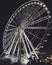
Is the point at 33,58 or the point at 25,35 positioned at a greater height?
the point at 25,35

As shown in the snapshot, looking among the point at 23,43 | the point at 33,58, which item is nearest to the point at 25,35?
the point at 23,43

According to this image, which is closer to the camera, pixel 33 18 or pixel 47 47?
pixel 47 47

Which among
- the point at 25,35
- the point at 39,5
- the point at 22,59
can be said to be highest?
the point at 39,5

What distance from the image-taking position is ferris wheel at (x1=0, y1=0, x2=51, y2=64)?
5211 millimetres

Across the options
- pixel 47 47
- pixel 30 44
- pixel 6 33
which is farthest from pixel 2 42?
pixel 47 47

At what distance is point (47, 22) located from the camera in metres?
5.20

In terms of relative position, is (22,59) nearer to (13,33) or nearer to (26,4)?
(13,33)

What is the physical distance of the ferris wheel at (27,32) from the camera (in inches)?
205

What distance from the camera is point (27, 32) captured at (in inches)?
213

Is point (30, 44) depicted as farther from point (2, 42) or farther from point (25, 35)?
point (2, 42)

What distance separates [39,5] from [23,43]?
69 cm

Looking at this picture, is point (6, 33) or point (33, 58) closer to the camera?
point (33, 58)

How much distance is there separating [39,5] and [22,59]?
3.13 feet

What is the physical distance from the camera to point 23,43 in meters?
5.35
